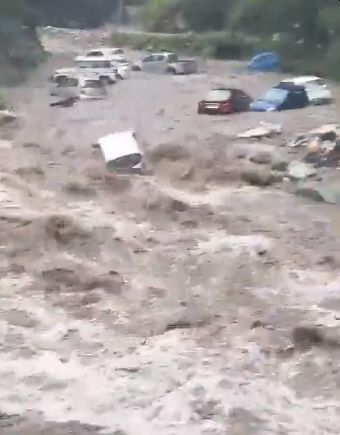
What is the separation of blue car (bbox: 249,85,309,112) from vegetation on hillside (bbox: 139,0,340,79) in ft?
22.6

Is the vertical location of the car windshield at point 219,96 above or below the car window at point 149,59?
above

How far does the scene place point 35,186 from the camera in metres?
16.2

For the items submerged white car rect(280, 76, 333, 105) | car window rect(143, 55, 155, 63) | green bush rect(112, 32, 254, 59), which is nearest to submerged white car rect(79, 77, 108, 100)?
submerged white car rect(280, 76, 333, 105)

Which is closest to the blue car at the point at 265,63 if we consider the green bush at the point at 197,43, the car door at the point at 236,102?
the green bush at the point at 197,43

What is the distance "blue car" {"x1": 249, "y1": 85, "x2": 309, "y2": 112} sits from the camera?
2455cm

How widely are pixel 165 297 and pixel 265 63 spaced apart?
26.0m

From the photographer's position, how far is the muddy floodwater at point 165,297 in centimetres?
838

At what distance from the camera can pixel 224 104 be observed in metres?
24.1

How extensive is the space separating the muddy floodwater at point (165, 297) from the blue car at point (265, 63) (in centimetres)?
1629

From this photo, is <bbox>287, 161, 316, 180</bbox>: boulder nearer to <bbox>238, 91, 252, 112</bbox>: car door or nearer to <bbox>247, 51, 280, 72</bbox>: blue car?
<bbox>238, 91, 252, 112</bbox>: car door

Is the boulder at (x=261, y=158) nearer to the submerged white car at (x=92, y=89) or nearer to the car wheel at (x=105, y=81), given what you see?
the submerged white car at (x=92, y=89)

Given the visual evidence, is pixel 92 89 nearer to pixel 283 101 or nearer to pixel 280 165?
pixel 283 101

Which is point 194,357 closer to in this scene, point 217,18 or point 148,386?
point 148,386

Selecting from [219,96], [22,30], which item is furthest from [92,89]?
[22,30]
